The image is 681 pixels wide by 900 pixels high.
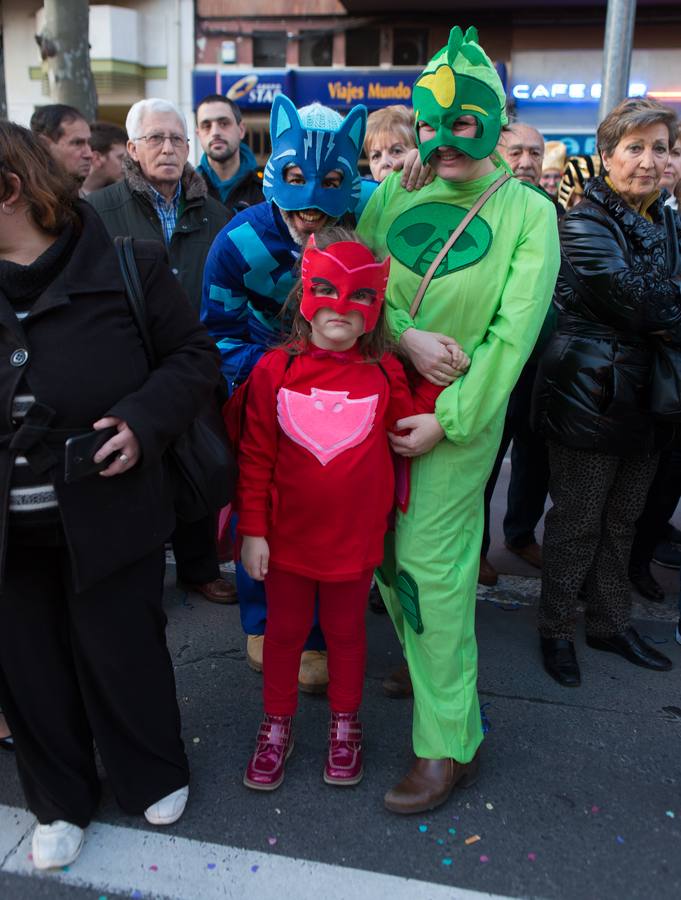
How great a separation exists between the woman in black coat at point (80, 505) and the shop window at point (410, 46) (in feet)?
42.6

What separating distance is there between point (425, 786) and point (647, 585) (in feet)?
6.28

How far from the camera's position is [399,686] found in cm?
283

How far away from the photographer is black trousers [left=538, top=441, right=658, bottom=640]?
9.46 feet

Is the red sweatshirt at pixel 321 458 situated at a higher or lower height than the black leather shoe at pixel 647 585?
higher

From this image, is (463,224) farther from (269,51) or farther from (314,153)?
(269,51)

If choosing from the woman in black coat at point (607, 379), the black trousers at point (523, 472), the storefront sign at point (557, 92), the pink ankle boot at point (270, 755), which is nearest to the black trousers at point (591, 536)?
the woman in black coat at point (607, 379)

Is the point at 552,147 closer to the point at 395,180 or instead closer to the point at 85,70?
the point at 395,180

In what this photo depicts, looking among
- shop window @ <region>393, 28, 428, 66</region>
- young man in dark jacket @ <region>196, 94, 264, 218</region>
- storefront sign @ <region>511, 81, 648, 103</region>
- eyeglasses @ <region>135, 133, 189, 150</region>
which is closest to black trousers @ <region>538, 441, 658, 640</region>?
eyeglasses @ <region>135, 133, 189, 150</region>

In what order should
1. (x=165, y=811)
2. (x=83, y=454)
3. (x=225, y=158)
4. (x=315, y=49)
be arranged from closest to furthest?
(x=83, y=454), (x=165, y=811), (x=225, y=158), (x=315, y=49)

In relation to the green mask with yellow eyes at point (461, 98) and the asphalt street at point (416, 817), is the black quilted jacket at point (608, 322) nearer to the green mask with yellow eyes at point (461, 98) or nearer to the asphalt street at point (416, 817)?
the green mask with yellow eyes at point (461, 98)

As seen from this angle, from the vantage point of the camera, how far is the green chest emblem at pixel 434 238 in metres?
2.12

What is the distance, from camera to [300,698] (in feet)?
9.30

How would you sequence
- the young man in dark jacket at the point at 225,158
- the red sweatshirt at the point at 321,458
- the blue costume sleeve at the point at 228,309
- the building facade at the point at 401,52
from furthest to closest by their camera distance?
the building facade at the point at 401,52
the young man in dark jacket at the point at 225,158
the blue costume sleeve at the point at 228,309
the red sweatshirt at the point at 321,458

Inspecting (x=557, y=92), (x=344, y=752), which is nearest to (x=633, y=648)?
(x=344, y=752)
